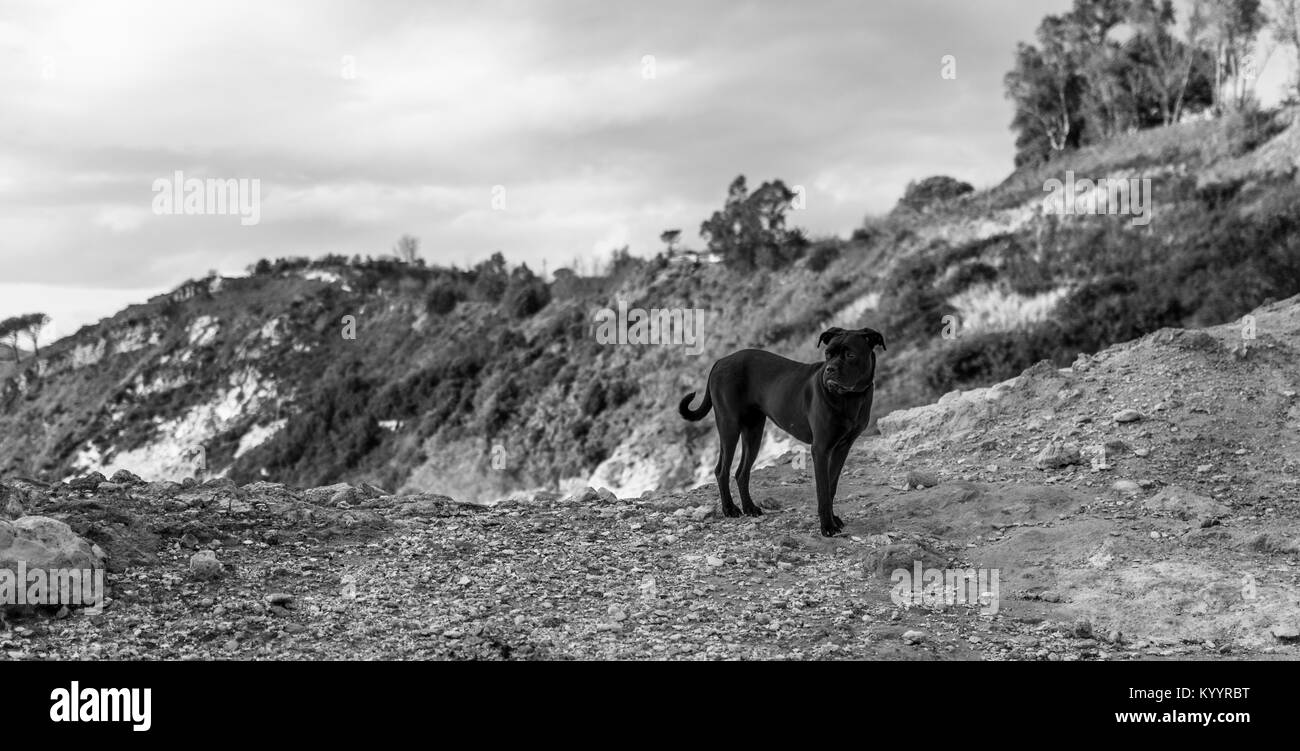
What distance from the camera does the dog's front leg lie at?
373 inches

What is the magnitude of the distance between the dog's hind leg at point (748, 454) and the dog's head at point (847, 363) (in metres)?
1.76

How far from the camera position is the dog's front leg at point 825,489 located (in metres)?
9.48

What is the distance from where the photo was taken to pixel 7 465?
53.7m

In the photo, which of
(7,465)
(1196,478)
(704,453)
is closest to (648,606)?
(1196,478)

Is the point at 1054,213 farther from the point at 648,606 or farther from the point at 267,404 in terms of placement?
the point at 267,404

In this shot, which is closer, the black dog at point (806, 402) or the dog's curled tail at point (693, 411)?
the black dog at point (806, 402)

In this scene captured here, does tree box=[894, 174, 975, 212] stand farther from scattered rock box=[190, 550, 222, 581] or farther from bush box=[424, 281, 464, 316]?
scattered rock box=[190, 550, 222, 581]

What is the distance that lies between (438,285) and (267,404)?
33.3ft

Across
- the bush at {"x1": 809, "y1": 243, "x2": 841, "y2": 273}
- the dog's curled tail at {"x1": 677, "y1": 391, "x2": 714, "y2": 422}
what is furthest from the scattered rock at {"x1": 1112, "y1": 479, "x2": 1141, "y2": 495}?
the bush at {"x1": 809, "y1": 243, "x2": 841, "y2": 273}

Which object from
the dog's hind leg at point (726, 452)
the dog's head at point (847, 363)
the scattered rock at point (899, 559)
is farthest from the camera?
the dog's hind leg at point (726, 452)

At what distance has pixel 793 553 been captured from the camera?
9320mm

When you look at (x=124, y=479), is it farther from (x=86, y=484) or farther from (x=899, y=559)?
(x=899, y=559)

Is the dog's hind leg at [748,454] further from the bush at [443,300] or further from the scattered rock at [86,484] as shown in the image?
the bush at [443,300]

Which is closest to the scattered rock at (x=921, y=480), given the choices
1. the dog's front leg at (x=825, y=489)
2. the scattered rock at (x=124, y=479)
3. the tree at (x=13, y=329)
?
the dog's front leg at (x=825, y=489)
